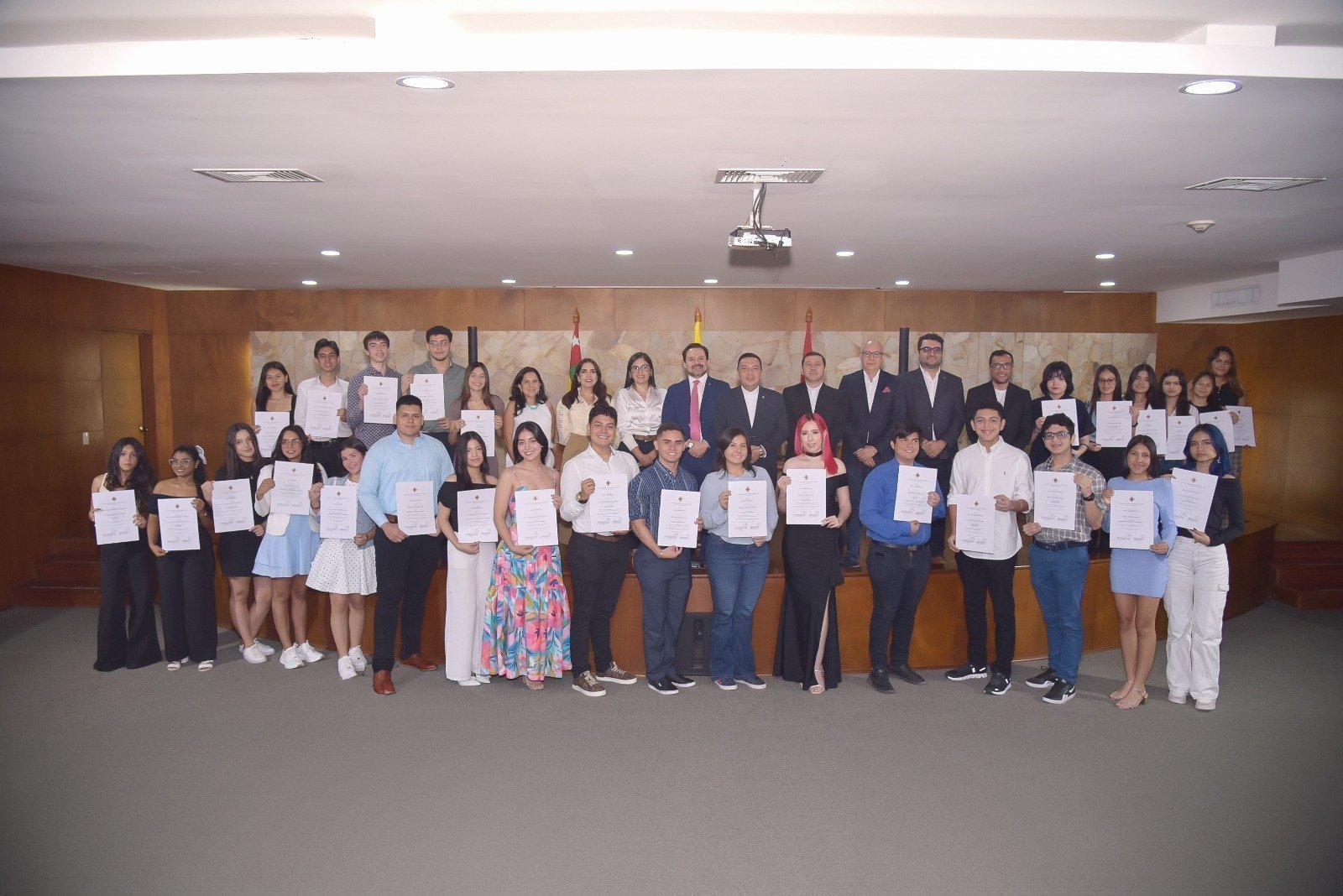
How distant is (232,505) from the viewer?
18.0ft

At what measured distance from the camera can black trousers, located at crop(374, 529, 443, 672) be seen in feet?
17.0

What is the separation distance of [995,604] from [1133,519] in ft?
3.15

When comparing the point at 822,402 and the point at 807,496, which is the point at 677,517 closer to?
the point at 807,496

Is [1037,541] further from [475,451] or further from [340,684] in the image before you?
[340,684]

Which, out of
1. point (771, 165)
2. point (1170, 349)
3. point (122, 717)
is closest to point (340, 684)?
point (122, 717)

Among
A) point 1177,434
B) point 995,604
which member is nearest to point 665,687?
point 995,604

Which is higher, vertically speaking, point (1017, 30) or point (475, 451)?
point (1017, 30)

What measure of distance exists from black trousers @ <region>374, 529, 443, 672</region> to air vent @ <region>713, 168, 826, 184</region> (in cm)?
290

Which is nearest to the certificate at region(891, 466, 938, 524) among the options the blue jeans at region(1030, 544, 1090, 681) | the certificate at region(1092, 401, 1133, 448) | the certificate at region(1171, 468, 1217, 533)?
the blue jeans at region(1030, 544, 1090, 681)

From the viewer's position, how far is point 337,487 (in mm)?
5297

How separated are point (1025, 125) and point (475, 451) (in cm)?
347

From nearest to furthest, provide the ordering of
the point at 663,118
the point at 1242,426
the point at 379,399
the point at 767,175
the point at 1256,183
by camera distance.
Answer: the point at 663,118 < the point at 767,175 < the point at 1256,183 < the point at 379,399 < the point at 1242,426

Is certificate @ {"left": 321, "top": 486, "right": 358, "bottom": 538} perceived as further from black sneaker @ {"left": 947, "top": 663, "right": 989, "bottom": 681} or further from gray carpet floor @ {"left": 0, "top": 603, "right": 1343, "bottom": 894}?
black sneaker @ {"left": 947, "top": 663, "right": 989, "bottom": 681}

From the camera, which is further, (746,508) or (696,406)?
(696,406)
